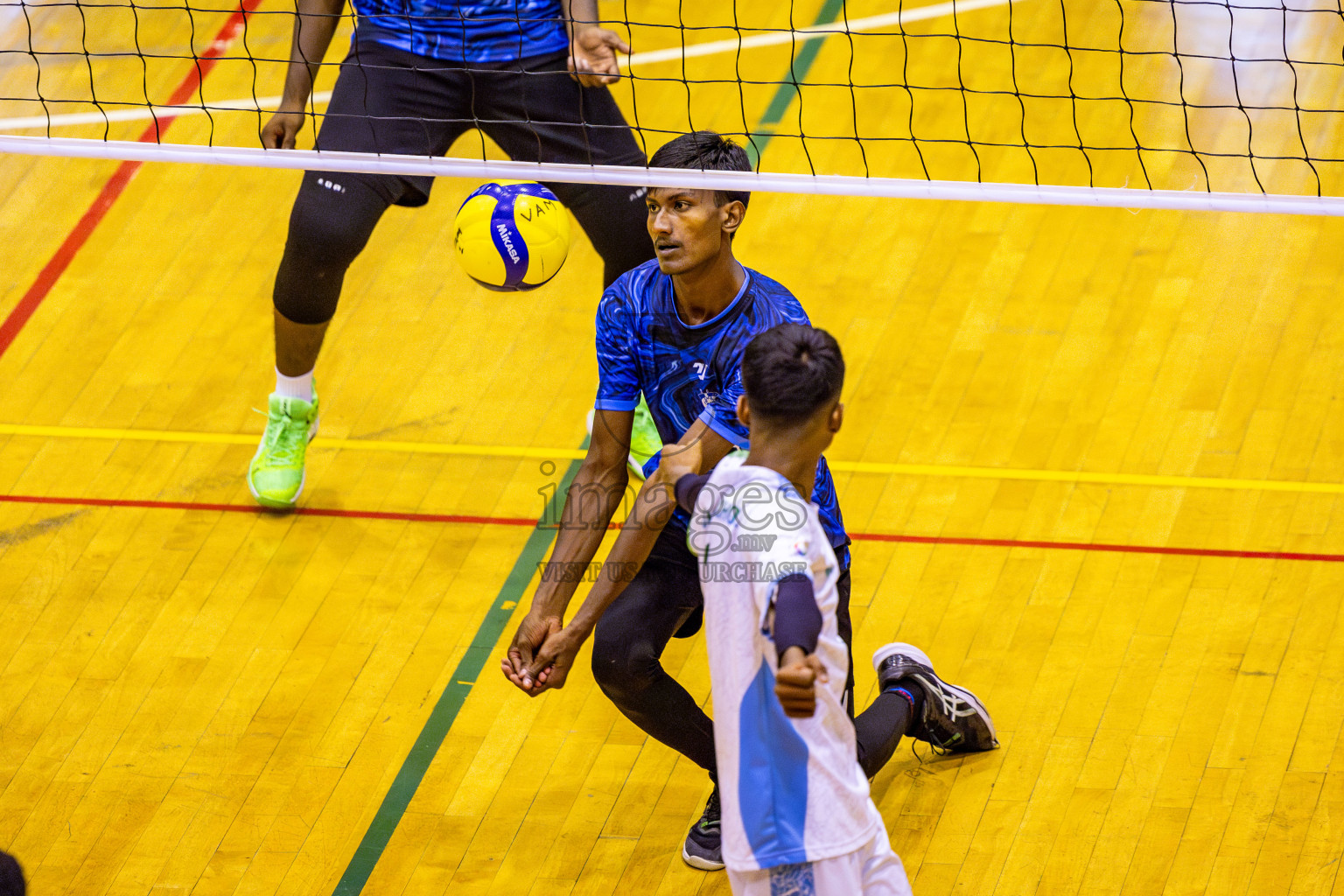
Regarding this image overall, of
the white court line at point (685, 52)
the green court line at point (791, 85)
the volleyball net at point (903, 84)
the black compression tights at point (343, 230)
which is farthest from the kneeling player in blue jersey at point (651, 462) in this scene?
the white court line at point (685, 52)

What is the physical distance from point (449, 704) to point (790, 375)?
174cm

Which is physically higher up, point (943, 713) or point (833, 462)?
point (943, 713)

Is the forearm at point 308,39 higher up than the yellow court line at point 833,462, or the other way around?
the forearm at point 308,39

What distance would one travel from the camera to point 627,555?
3.19m

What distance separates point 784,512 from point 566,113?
7.06 feet

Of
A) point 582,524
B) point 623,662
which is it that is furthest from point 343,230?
point 623,662

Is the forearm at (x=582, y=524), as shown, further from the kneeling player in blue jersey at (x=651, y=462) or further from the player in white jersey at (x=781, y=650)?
the player in white jersey at (x=781, y=650)

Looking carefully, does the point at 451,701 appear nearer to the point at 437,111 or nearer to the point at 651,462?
the point at 651,462

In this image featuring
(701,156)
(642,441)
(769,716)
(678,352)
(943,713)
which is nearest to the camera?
(769,716)

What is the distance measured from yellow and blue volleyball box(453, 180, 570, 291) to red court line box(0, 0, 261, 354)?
1215mm

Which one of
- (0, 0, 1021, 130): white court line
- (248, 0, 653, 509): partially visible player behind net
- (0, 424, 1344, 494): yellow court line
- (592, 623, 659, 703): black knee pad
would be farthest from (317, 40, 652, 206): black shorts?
(0, 0, 1021, 130): white court line

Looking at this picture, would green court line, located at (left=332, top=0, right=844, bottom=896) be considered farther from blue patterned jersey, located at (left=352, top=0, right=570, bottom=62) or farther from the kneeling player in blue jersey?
blue patterned jersey, located at (left=352, top=0, right=570, bottom=62)

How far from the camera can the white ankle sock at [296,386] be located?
4.62 m

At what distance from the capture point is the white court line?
251 inches
